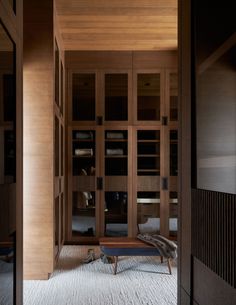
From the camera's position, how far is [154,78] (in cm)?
597

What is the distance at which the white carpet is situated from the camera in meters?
3.38

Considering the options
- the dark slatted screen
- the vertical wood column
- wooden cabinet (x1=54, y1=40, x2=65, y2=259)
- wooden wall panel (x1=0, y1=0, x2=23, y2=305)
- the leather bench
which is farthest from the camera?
wooden cabinet (x1=54, y1=40, x2=65, y2=259)

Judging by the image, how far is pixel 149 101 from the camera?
5934mm

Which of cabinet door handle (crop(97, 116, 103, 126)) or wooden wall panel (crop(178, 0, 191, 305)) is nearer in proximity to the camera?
wooden wall panel (crop(178, 0, 191, 305))

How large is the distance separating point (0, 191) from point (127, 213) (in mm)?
4323

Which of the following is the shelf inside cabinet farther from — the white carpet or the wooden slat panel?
the wooden slat panel

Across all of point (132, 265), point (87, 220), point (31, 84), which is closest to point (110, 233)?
point (87, 220)

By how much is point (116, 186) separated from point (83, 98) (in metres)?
1.45

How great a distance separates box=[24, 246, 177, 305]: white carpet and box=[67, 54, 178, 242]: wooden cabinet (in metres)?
1.09

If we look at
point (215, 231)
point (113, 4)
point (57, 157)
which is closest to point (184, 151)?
point (215, 231)

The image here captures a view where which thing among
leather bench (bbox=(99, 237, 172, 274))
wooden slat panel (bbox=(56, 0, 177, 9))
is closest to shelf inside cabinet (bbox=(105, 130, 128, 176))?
leather bench (bbox=(99, 237, 172, 274))

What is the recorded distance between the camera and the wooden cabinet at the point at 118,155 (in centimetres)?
588

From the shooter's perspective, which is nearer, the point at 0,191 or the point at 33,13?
the point at 0,191

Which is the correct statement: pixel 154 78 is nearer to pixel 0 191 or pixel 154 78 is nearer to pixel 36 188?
pixel 36 188
